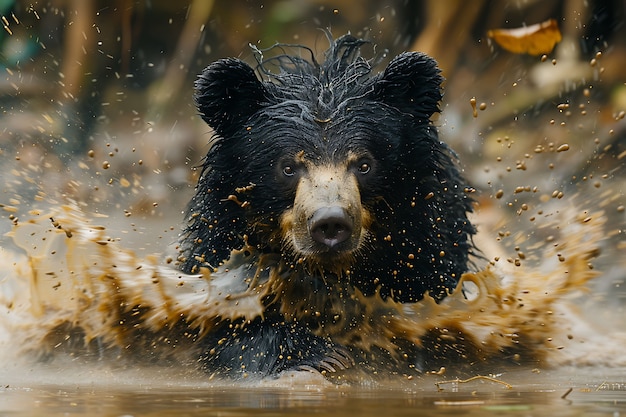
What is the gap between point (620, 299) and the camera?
7.71m

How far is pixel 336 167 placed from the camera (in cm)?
540

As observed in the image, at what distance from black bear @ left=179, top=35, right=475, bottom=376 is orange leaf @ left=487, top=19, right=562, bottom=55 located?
4304 millimetres

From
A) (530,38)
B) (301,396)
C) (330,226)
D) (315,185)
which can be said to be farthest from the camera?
(530,38)

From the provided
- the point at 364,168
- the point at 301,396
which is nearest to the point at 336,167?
the point at 364,168

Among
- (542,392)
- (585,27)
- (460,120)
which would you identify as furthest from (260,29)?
(542,392)

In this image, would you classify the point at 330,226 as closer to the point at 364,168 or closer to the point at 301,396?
the point at 364,168

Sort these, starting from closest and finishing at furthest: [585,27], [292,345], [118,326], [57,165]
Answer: [292,345], [118,326], [57,165], [585,27]

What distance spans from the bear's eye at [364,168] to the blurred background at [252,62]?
4.06m

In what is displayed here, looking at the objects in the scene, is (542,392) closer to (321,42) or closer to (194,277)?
(194,277)

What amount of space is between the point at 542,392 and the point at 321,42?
335 centimetres

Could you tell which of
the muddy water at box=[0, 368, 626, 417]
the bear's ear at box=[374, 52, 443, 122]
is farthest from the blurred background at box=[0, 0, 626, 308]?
the muddy water at box=[0, 368, 626, 417]

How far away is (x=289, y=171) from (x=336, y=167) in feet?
0.90

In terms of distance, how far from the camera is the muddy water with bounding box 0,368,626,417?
3.40m

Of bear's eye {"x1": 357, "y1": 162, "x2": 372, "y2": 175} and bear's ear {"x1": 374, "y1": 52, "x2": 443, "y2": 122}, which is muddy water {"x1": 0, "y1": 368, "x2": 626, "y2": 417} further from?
bear's ear {"x1": 374, "y1": 52, "x2": 443, "y2": 122}
